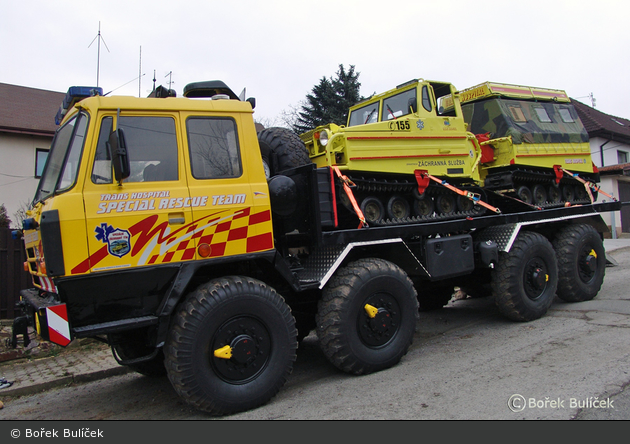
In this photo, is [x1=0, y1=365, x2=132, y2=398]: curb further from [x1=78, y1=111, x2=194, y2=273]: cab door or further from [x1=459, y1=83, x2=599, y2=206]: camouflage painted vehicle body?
[x1=459, y1=83, x2=599, y2=206]: camouflage painted vehicle body

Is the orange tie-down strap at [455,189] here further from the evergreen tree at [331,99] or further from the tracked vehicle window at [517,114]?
the evergreen tree at [331,99]

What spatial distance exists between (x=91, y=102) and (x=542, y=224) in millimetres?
7034

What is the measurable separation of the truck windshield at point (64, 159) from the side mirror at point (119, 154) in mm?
369

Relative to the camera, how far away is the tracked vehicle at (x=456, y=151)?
5.93 metres

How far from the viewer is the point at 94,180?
3957 mm

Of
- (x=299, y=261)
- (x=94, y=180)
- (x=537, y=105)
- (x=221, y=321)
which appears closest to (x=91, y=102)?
(x=94, y=180)

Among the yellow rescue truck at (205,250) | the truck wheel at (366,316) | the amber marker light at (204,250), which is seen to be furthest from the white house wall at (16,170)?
the truck wheel at (366,316)

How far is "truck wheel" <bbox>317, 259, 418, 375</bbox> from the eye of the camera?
4945mm

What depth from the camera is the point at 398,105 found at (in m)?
7.01

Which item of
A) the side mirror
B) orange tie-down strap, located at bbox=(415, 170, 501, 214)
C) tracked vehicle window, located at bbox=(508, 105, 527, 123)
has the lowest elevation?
orange tie-down strap, located at bbox=(415, 170, 501, 214)

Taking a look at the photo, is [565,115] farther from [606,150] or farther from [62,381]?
[606,150]

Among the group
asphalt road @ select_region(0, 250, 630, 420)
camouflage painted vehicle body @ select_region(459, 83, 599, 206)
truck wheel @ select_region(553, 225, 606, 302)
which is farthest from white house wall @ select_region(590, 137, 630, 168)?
asphalt road @ select_region(0, 250, 630, 420)

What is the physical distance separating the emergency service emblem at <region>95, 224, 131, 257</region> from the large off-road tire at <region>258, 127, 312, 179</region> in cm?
196

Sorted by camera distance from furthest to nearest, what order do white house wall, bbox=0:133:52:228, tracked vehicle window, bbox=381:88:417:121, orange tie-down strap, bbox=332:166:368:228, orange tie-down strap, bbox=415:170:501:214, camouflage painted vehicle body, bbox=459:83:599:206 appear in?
white house wall, bbox=0:133:52:228 → camouflage painted vehicle body, bbox=459:83:599:206 → tracked vehicle window, bbox=381:88:417:121 → orange tie-down strap, bbox=415:170:501:214 → orange tie-down strap, bbox=332:166:368:228
